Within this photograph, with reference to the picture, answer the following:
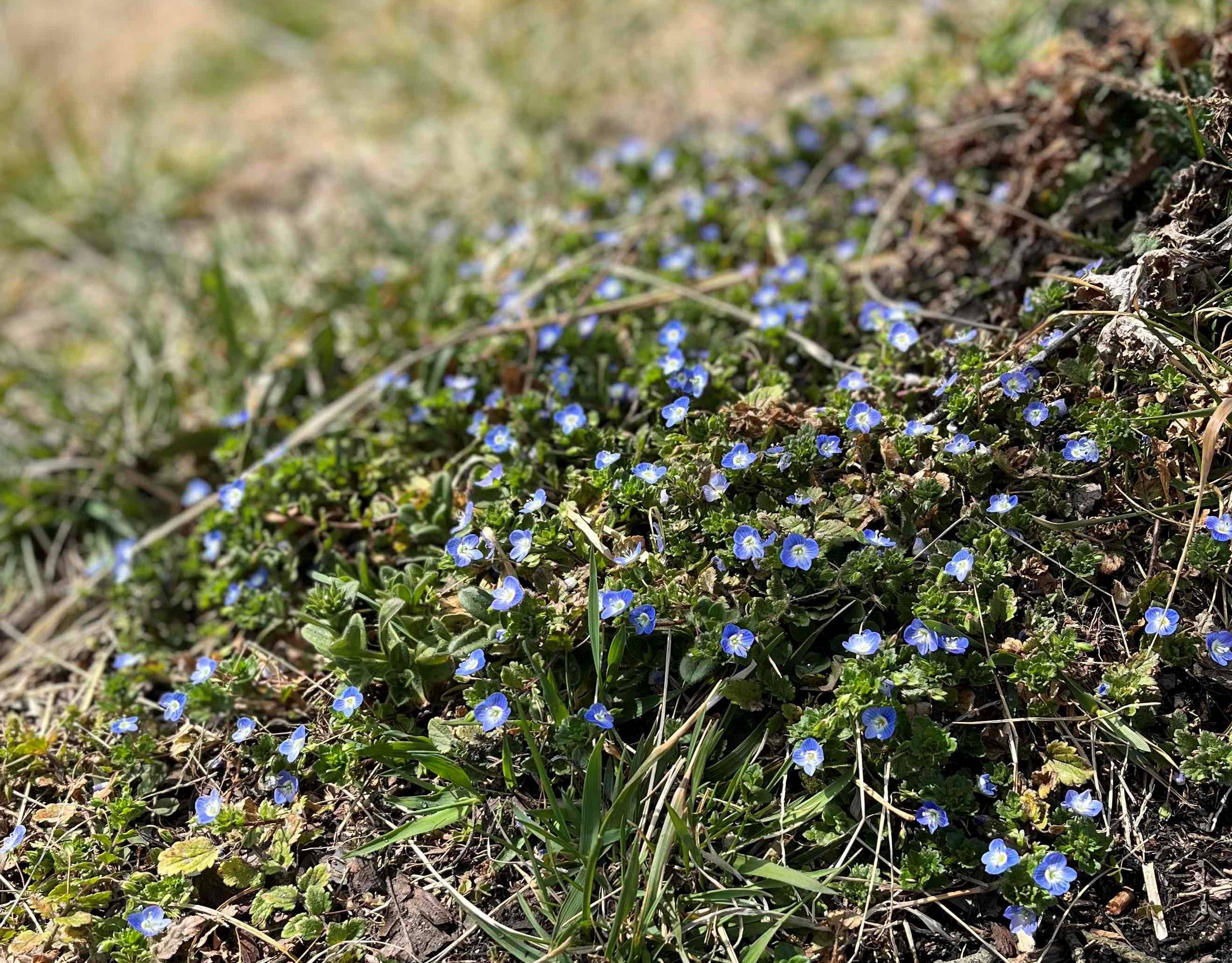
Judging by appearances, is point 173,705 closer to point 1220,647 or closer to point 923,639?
point 923,639

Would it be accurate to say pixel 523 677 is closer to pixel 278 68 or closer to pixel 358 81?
pixel 358 81

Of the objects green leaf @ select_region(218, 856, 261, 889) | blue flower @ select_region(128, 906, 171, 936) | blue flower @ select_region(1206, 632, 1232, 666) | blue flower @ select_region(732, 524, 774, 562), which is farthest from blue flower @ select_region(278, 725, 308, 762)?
blue flower @ select_region(1206, 632, 1232, 666)

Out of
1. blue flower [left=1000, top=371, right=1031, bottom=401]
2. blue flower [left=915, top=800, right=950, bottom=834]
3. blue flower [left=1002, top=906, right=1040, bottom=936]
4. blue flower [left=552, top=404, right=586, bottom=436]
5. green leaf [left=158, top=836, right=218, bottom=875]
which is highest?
blue flower [left=1000, top=371, right=1031, bottom=401]

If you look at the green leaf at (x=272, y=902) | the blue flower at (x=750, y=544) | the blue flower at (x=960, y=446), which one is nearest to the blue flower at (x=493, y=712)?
the green leaf at (x=272, y=902)

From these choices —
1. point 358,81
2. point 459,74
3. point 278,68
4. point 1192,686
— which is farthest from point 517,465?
point 278,68

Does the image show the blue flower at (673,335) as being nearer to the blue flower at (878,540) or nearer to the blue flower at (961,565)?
the blue flower at (878,540)

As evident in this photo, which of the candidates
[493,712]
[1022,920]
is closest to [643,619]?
[493,712]

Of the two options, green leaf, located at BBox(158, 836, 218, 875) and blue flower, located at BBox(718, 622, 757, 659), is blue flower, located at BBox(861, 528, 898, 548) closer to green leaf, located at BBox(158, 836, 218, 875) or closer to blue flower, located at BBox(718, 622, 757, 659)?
blue flower, located at BBox(718, 622, 757, 659)
